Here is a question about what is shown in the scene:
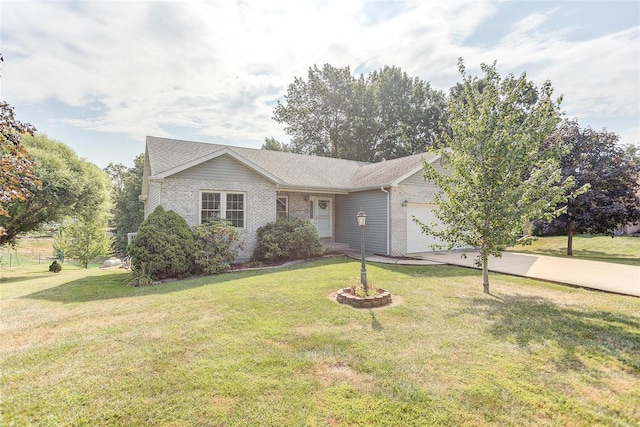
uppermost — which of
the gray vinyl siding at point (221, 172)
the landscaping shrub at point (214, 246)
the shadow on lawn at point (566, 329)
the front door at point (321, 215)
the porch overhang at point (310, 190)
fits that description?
the gray vinyl siding at point (221, 172)

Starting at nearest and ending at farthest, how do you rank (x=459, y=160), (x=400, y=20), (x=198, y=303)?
(x=198, y=303) → (x=459, y=160) → (x=400, y=20)

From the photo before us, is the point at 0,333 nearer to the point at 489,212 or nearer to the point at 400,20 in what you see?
the point at 489,212

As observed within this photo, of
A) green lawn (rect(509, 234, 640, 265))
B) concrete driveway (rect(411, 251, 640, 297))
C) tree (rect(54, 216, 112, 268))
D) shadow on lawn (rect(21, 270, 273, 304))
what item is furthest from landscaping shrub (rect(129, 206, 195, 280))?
green lawn (rect(509, 234, 640, 265))

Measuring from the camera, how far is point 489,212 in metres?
6.64

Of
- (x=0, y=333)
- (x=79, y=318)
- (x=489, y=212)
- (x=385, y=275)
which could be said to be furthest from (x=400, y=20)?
(x=0, y=333)

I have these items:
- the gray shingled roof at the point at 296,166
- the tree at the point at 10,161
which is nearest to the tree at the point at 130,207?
the gray shingled roof at the point at 296,166

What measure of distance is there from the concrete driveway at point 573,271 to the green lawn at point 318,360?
1021 mm

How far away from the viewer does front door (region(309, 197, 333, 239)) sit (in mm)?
15391

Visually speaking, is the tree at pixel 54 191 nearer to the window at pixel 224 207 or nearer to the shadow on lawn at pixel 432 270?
the window at pixel 224 207

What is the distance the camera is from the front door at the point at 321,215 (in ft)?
50.5

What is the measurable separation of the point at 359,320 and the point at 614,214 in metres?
14.8

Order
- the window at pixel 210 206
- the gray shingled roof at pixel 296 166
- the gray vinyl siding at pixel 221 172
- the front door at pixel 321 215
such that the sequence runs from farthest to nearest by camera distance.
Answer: the front door at pixel 321 215 → the gray shingled roof at pixel 296 166 → the window at pixel 210 206 → the gray vinyl siding at pixel 221 172

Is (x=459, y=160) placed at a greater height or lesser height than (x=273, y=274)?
greater

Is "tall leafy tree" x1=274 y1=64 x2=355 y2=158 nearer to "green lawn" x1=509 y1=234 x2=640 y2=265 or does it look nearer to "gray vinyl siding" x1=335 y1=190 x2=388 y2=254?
"gray vinyl siding" x1=335 y1=190 x2=388 y2=254
